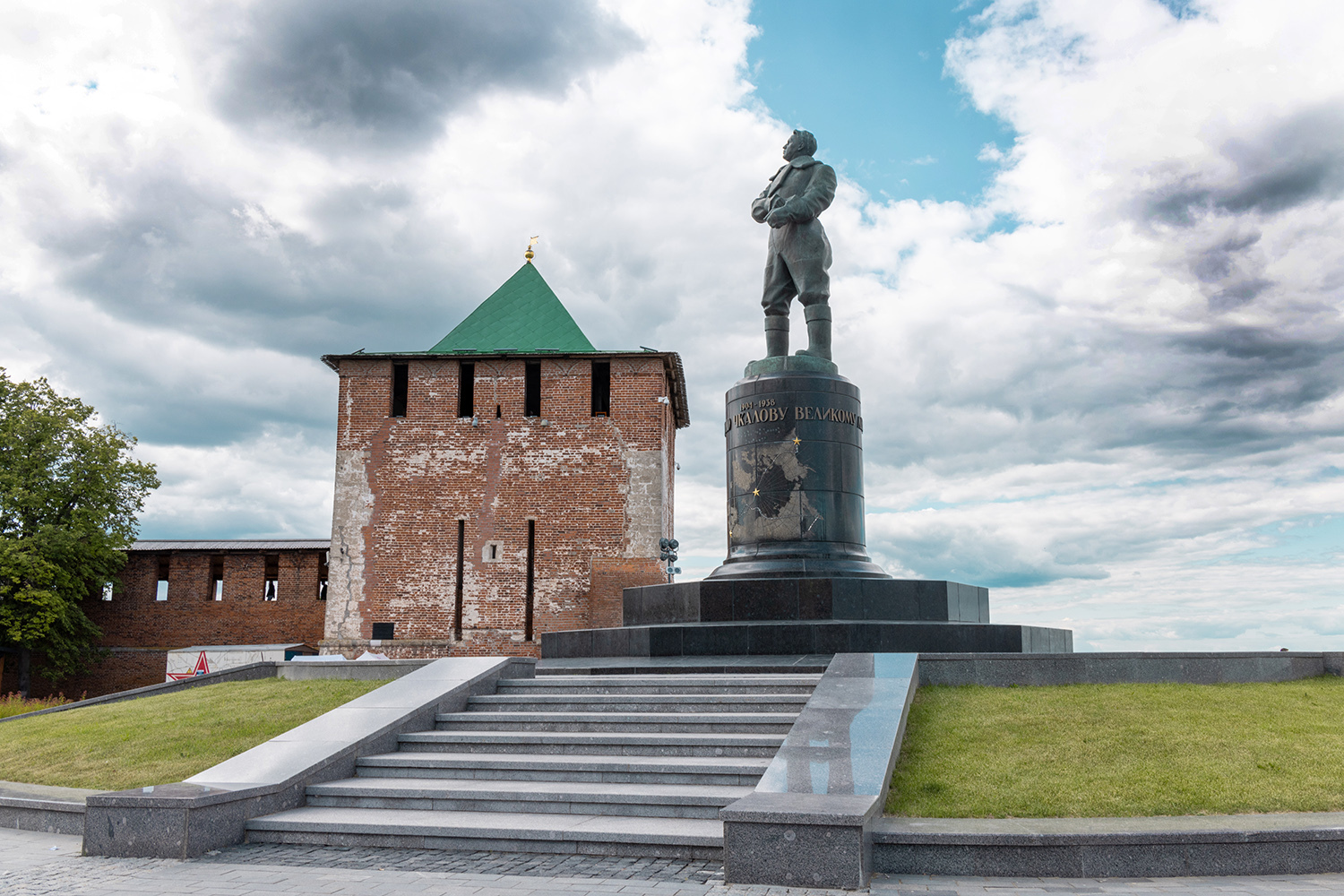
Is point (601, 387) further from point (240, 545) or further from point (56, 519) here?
point (56, 519)

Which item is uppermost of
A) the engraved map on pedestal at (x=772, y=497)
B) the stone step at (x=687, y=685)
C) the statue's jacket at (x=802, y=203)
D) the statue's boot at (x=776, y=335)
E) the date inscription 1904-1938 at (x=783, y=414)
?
the statue's jacket at (x=802, y=203)

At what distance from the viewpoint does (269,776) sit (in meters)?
5.80

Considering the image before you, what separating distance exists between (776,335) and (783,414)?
4.63 ft

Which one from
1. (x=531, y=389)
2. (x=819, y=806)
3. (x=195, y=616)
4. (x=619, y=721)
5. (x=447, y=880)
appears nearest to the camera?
(x=819, y=806)

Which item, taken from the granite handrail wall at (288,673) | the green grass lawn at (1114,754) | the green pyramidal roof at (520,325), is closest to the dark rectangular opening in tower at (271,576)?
the green pyramidal roof at (520,325)

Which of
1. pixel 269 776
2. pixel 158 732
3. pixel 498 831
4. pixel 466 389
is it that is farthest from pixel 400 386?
pixel 498 831

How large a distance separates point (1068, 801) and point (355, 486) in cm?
1995

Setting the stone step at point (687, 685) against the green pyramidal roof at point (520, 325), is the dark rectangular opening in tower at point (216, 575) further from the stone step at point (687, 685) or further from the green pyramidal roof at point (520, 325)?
the stone step at point (687, 685)

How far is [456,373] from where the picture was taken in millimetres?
22938

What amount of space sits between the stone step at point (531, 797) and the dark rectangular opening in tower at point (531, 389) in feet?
55.9

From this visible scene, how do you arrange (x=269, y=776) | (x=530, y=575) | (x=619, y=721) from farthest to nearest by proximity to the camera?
(x=530, y=575)
(x=619, y=721)
(x=269, y=776)

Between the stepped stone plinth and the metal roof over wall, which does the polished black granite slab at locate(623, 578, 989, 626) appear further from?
the metal roof over wall

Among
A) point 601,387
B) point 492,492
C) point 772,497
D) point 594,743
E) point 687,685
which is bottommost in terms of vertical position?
point 594,743

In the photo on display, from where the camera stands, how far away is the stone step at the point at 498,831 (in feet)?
15.9
